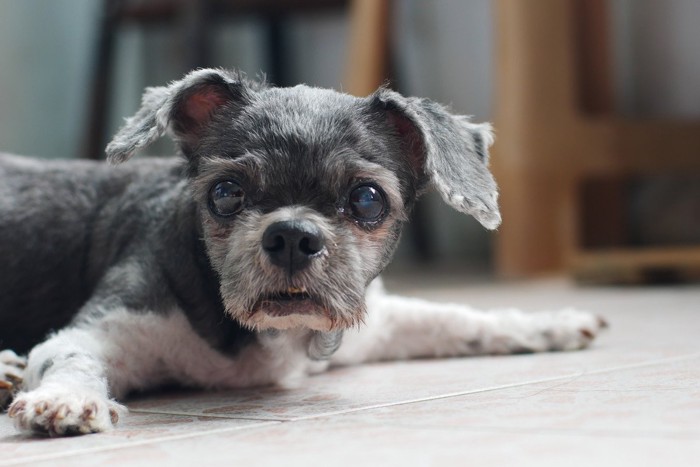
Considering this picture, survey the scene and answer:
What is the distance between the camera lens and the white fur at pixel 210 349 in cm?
147

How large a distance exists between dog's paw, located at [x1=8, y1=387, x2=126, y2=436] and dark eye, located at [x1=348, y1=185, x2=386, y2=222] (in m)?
0.50

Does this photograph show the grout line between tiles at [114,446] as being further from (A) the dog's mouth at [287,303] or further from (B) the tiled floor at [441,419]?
(A) the dog's mouth at [287,303]

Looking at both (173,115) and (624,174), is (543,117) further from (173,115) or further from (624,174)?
(173,115)

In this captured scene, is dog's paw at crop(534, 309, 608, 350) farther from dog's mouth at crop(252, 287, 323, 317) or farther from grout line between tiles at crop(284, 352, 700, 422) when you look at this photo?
dog's mouth at crop(252, 287, 323, 317)

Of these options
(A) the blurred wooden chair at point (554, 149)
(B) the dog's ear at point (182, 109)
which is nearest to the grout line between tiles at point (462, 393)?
(B) the dog's ear at point (182, 109)

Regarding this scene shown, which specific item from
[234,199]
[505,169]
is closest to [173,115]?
[234,199]

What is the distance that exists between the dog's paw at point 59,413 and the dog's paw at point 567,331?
1.07m

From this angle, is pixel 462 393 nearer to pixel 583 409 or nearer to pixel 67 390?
pixel 583 409

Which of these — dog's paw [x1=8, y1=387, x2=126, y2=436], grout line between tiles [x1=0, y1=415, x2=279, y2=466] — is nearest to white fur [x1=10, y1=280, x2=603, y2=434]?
dog's paw [x1=8, y1=387, x2=126, y2=436]

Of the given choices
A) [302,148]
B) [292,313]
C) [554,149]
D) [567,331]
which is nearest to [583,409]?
[292,313]

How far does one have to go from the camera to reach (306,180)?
Result: 165 centimetres

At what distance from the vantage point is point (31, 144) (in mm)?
5609

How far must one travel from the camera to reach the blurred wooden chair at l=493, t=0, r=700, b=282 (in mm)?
3930

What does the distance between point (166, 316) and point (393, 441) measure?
0.68 meters
